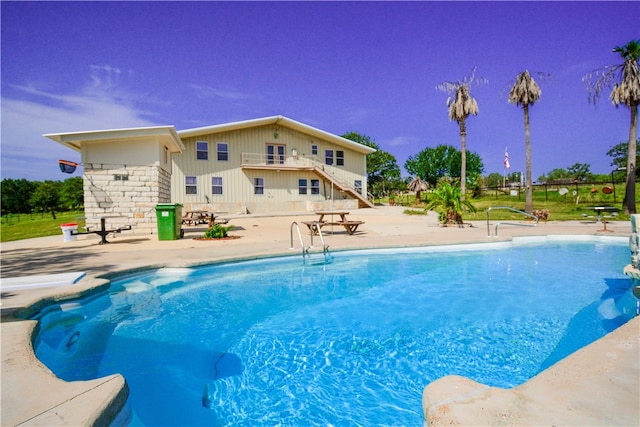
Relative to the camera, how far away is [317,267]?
8.17m

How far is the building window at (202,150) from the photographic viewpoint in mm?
24797

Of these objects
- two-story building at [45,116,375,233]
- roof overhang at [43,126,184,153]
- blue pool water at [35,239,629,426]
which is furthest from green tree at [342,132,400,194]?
blue pool water at [35,239,629,426]

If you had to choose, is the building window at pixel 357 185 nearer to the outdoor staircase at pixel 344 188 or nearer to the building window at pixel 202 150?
the outdoor staircase at pixel 344 188

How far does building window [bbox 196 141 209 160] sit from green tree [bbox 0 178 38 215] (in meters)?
41.1

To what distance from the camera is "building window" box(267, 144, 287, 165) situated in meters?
27.2

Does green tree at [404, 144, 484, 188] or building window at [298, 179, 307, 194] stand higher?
green tree at [404, 144, 484, 188]

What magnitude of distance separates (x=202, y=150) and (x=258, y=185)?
5237 millimetres

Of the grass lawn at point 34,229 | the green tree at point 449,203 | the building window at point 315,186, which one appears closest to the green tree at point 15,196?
the grass lawn at point 34,229

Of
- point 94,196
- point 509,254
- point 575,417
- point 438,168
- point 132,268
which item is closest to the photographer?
point 575,417

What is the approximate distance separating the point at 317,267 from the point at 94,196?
10.4 metres

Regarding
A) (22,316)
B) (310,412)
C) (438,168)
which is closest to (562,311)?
(310,412)

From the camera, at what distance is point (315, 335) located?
14.7ft

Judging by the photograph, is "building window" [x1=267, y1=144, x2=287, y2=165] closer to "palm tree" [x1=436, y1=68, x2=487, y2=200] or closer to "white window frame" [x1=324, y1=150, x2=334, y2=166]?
"white window frame" [x1=324, y1=150, x2=334, y2=166]

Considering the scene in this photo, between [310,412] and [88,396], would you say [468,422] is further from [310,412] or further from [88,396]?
[88,396]
